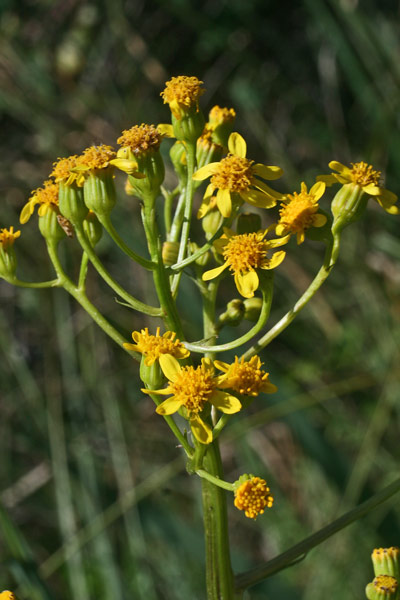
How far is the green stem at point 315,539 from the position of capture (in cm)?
143

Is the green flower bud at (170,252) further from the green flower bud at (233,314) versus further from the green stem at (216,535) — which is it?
the green stem at (216,535)

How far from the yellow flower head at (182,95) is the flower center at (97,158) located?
0.19 metres

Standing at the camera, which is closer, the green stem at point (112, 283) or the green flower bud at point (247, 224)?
the green stem at point (112, 283)

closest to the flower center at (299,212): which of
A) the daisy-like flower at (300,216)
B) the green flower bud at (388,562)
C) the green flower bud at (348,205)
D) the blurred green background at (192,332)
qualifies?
the daisy-like flower at (300,216)

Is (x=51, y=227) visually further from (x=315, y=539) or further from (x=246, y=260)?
(x=315, y=539)

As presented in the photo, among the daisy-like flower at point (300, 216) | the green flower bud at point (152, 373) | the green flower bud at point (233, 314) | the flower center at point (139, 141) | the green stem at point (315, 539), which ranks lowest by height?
the green stem at point (315, 539)

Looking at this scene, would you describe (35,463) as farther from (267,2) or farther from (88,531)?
(267,2)

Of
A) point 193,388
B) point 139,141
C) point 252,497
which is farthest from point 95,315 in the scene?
point 252,497

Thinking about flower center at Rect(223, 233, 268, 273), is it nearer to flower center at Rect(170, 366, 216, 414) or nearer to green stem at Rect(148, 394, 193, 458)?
flower center at Rect(170, 366, 216, 414)

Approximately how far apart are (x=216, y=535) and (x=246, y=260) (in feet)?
1.96

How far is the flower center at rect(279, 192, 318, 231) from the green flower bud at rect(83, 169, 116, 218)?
40 centimetres

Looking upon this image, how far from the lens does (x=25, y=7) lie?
14.4 feet

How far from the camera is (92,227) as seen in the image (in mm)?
1621

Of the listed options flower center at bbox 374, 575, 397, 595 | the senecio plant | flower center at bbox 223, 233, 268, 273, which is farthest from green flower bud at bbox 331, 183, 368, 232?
flower center at bbox 374, 575, 397, 595
